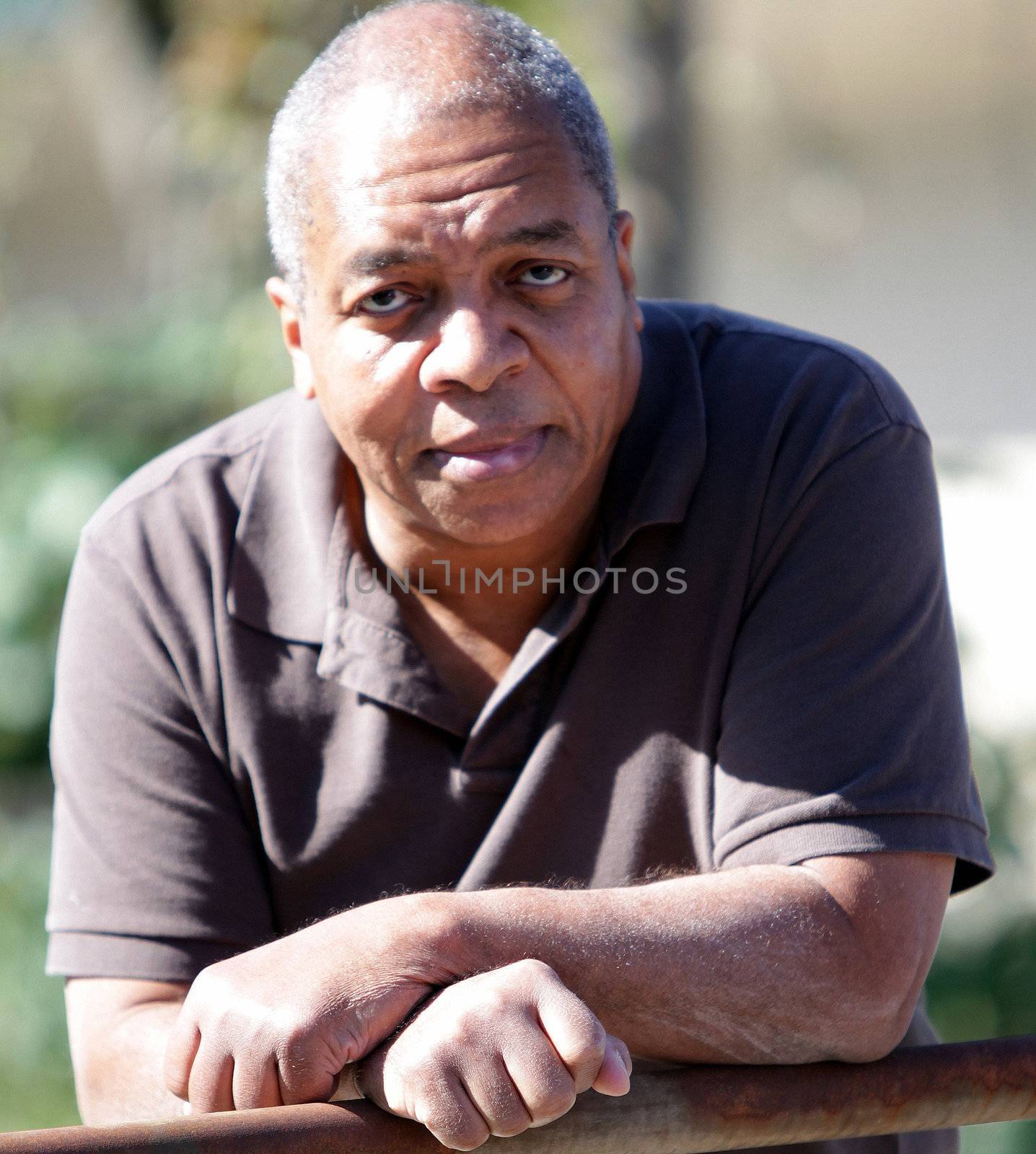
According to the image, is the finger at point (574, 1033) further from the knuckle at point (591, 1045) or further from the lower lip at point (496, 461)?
the lower lip at point (496, 461)

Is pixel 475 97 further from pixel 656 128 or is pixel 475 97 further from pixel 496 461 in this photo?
pixel 656 128

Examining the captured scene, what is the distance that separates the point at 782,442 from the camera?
1.77 m

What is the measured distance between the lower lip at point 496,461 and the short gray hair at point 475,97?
Answer: 31 cm

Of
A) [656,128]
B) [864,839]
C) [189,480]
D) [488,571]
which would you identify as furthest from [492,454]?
[656,128]

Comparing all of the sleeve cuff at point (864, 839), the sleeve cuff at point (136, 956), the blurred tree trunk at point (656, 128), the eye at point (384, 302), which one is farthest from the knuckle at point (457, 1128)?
the blurred tree trunk at point (656, 128)

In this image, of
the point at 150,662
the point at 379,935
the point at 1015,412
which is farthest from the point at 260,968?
the point at 1015,412

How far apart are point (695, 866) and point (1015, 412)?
3073 millimetres

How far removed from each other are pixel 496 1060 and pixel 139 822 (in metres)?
0.73

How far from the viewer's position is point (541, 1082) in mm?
1158

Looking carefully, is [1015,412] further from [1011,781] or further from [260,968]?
[260,968]

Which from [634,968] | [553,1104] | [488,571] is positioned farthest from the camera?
[488,571]

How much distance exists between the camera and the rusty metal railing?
40.6 inches

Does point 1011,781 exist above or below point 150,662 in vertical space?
below

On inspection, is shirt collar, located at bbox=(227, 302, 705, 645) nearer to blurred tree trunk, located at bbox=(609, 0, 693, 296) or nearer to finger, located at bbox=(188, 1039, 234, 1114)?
finger, located at bbox=(188, 1039, 234, 1114)
